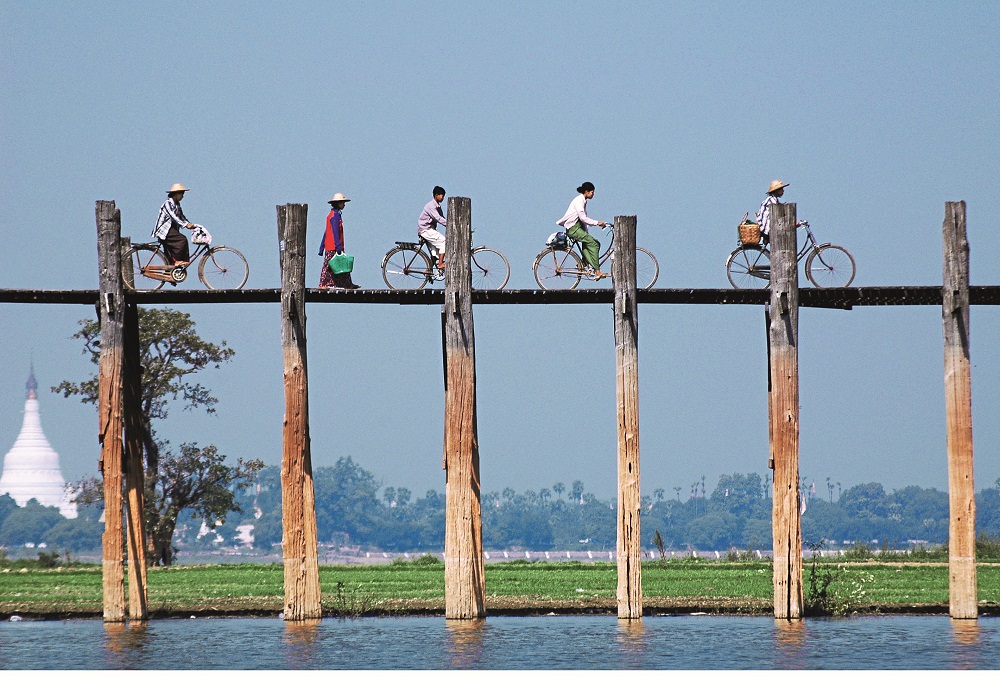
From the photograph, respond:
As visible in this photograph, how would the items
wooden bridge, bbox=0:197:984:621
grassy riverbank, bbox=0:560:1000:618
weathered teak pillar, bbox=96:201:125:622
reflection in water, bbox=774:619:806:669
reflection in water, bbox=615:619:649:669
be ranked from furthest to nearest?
grassy riverbank, bbox=0:560:1000:618 < weathered teak pillar, bbox=96:201:125:622 < wooden bridge, bbox=0:197:984:621 < reflection in water, bbox=615:619:649:669 < reflection in water, bbox=774:619:806:669

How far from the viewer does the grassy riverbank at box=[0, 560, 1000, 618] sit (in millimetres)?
27781

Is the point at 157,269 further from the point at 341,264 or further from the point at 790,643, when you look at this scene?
the point at 790,643

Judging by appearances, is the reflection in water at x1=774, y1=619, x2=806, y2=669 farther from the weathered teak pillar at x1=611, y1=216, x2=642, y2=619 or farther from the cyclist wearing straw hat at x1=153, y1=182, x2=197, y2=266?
the cyclist wearing straw hat at x1=153, y1=182, x2=197, y2=266

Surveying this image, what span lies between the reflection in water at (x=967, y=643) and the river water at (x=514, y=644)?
1.0 inches

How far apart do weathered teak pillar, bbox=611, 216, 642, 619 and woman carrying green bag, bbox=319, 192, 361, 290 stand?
161 inches

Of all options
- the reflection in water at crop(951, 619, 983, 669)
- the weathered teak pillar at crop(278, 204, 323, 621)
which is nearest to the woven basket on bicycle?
the reflection in water at crop(951, 619, 983, 669)

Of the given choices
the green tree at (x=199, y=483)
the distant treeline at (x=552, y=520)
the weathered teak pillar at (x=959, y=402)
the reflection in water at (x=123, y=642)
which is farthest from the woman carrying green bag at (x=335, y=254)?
the distant treeline at (x=552, y=520)

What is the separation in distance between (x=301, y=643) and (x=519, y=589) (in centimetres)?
858

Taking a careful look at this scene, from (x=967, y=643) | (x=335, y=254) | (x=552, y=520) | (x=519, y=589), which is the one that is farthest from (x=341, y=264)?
(x=552, y=520)

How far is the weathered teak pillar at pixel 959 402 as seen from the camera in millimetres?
24562

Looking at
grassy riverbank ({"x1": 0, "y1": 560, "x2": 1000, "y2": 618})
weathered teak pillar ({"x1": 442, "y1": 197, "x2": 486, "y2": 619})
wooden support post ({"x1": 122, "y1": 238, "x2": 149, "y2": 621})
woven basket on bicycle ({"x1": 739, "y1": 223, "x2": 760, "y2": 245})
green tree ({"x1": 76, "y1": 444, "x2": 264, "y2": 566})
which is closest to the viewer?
weathered teak pillar ({"x1": 442, "y1": 197, "x2": 486, "y2": 619})

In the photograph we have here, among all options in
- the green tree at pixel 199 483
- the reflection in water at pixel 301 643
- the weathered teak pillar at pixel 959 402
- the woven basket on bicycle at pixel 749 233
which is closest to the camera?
the reflection in water at pixel 301 643

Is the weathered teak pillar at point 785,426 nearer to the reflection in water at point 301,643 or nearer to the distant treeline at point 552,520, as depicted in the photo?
the reflection in water at point 301,643
